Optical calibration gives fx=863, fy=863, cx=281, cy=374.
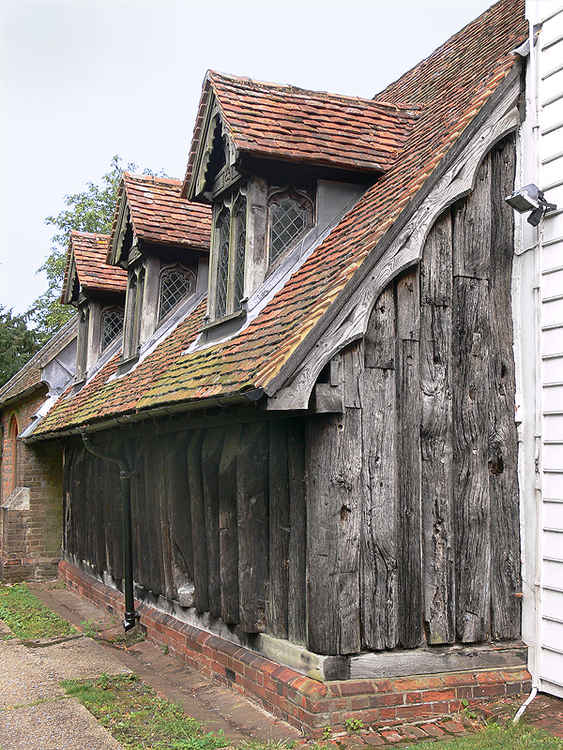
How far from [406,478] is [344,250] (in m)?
1.98

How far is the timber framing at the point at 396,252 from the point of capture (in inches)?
236

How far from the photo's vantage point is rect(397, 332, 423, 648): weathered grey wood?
634 cm

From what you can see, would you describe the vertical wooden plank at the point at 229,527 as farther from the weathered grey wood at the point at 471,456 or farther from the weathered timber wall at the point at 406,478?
the weathered grey wood at the point at 471,456

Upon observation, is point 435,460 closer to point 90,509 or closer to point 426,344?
point 426,344

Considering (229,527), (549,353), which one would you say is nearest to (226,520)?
(229,527)

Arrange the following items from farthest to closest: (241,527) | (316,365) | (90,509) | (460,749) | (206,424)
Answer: (90,509) < (206,424) < (241,527) < (316,365) < (460,749)

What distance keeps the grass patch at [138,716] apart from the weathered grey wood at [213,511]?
101 centimetres

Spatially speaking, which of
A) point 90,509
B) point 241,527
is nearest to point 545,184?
point 241,527

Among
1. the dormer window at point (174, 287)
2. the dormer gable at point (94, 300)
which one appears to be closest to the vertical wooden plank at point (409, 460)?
the dormer window at point (174, 287)

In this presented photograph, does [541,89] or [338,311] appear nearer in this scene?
[338,311]

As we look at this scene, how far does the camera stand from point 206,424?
322 inches

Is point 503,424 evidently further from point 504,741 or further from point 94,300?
point 94,300

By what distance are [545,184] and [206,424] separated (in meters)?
3.69

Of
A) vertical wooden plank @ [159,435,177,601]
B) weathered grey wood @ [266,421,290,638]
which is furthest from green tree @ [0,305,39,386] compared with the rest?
weathered grey wood @ [266,421,290,638]
